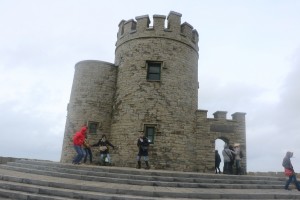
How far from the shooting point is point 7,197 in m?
7.72

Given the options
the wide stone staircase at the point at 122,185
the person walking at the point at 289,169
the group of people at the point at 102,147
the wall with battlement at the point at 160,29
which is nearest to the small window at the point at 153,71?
the wall with battlement at the point at 160,29

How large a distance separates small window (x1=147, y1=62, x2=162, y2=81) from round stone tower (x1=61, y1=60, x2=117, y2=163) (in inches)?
103

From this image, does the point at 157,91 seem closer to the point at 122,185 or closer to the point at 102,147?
the point at 102,147

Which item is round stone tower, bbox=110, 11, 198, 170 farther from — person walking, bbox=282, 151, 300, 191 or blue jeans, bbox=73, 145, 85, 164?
person walking, bbox=282, 151, 300, 191

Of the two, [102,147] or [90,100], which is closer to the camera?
[102,147]

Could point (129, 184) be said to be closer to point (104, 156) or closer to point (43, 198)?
point (43, 198)

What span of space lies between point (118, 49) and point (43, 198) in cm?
1273

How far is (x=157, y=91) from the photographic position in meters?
16.0

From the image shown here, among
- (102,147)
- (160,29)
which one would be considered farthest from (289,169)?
(160,29)

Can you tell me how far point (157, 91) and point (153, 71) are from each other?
143cm

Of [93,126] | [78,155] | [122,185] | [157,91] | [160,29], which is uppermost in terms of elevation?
[160,29]

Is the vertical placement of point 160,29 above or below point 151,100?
above

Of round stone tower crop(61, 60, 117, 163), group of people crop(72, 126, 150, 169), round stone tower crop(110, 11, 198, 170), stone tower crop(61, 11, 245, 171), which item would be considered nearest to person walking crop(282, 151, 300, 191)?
stone tower crop(61, 11, 245, 171)

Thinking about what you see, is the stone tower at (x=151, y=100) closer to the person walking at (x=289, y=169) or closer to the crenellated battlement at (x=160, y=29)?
the crenellated battlement at (x=160, y=29)
